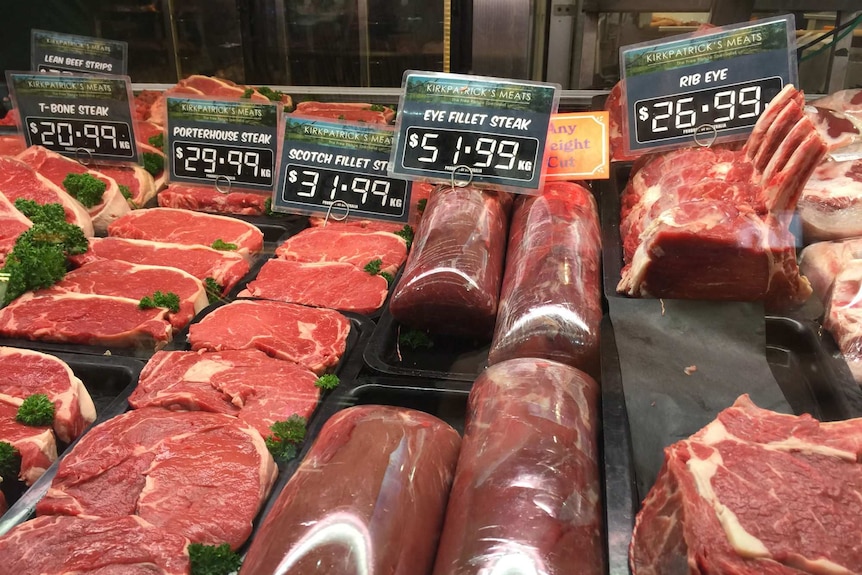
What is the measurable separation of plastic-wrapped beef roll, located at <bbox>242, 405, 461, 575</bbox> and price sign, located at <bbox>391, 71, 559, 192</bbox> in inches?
54.9

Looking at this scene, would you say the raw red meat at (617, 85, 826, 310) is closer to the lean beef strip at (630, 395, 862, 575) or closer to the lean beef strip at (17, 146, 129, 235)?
the lean beef strip at (630, 395, 862, 575)

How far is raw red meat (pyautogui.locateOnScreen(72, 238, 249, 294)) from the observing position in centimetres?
329

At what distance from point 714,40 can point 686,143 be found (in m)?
0.44

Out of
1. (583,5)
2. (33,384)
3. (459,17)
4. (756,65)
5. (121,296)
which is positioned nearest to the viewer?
(33,384)

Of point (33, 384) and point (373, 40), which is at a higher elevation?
point (373, 40)

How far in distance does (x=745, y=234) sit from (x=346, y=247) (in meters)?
1.92

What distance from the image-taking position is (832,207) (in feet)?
8.68

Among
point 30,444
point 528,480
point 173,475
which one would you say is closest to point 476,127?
point 528,480

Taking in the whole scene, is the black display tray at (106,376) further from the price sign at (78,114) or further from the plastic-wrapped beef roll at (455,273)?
the price sign at (78,114)

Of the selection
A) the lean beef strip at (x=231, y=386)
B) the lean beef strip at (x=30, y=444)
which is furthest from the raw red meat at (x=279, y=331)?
the lean beef strip at (x=30, y=444)

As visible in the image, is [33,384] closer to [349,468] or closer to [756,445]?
[349,468]

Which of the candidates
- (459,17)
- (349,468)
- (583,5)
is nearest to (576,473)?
(349,468)

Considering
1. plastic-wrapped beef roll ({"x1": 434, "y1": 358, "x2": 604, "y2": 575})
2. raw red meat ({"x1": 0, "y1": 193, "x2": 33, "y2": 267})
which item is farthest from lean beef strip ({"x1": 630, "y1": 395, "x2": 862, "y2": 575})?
raw red meat ({"x1": 0, "y1": 193, "x2": 33, "y2": 267})

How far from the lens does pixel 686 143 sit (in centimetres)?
300
